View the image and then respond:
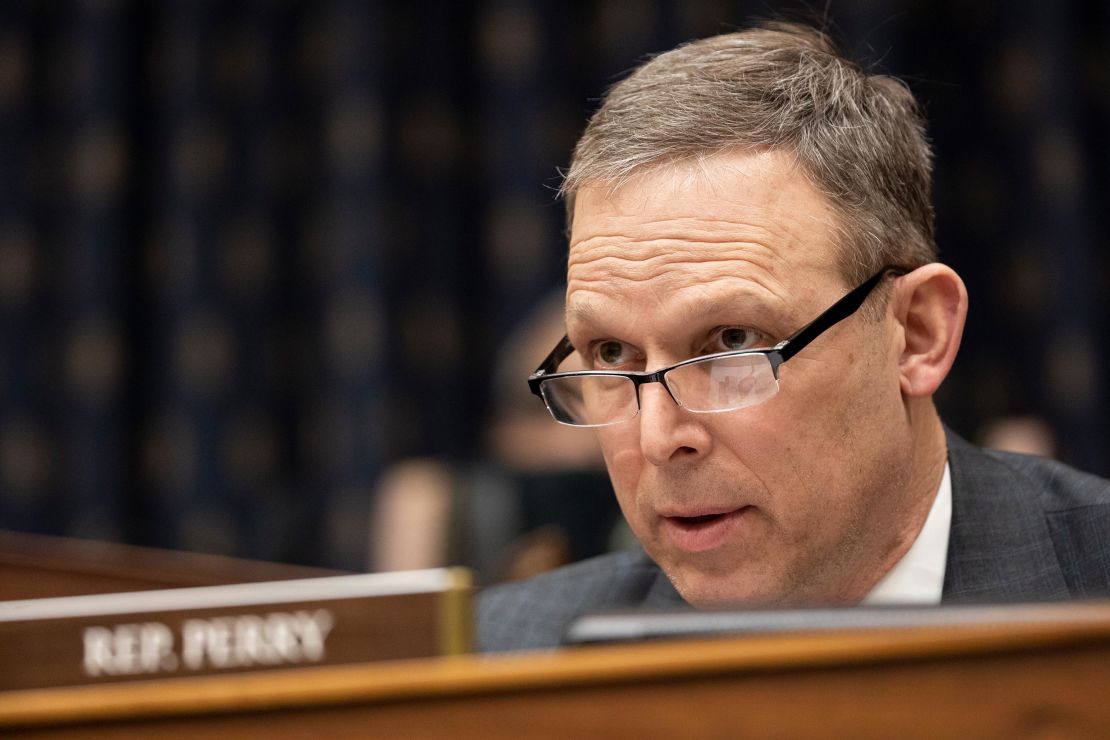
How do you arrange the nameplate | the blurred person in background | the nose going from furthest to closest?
1. the blurred person in background
2. the nose
3. the nameplate

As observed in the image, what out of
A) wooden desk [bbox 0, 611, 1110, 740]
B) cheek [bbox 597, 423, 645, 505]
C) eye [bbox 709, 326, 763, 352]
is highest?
eye [bbox 709, 326, 763, 352]

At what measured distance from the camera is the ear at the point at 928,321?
1105 millimetres

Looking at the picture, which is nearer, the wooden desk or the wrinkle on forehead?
the wooden desk

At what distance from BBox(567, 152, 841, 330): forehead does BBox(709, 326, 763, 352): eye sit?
34mm

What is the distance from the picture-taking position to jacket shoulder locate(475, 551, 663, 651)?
1.28 meters

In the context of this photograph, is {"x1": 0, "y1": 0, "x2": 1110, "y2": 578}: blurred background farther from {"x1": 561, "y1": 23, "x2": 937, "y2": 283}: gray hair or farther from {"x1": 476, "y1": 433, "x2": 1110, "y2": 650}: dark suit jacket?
{"x1": 561, "y1": 23, "x2": 937, "y2": 283}: gray hair

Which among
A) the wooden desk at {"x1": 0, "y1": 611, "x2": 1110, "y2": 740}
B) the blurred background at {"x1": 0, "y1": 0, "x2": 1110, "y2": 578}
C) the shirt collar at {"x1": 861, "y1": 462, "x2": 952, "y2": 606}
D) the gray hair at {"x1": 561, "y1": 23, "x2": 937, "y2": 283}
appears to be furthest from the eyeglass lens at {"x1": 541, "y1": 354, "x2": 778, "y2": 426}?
the blurred background at {"x1": 0, "y1": 0, "x2": 1110, "y2": 578}

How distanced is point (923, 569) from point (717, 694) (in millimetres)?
601

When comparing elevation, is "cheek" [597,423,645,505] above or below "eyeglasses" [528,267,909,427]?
below

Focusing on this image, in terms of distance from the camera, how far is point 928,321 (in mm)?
1132

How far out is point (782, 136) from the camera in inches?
41.6

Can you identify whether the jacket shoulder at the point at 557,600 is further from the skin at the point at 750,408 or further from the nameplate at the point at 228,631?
the nameplate at the point at 228,631

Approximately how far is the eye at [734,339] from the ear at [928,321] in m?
0.16

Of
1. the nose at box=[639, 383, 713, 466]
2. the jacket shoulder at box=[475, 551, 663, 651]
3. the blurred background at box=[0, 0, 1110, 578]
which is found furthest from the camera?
the blurred background at box=[0, 0, 1110, 578]
